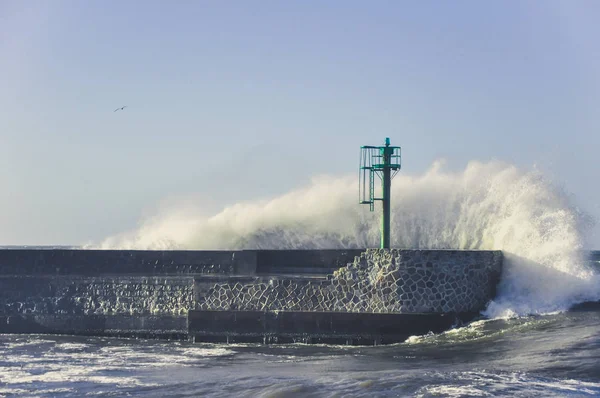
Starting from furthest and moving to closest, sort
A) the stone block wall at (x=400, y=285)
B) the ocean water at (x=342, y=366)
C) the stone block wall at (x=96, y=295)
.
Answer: the stone block wall at (x=96, y=295)
the stone block wall at (x=400, y=285)
the ocean water at (x=342, y=366)

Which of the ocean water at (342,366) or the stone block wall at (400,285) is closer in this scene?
the ocean water at (342,366)

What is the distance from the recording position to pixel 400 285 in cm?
1400

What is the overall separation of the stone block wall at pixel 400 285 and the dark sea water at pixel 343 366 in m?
0.59

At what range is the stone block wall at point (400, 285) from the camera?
14.0 metres

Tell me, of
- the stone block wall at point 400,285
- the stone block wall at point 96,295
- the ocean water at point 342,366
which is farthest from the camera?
the stone block wall at point 96,295

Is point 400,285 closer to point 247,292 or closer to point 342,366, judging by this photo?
point 247,292

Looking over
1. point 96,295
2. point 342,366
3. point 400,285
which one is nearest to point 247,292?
point 400,285

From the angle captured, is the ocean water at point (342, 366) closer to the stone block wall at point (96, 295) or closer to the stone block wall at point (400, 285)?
the stone block wall at point (400, 285)

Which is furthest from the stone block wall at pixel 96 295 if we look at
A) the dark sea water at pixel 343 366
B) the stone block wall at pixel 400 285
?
the stone block wall at pixel 400 285

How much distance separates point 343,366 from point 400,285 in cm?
294

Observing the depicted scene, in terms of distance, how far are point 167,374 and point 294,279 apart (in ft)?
12.8

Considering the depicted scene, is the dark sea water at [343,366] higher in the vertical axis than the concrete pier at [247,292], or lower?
lower

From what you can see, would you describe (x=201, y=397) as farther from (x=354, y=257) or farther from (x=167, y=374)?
(x=354, y=257)

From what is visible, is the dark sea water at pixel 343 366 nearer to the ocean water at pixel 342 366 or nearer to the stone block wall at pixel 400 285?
the ocean water at pixel 342 366
